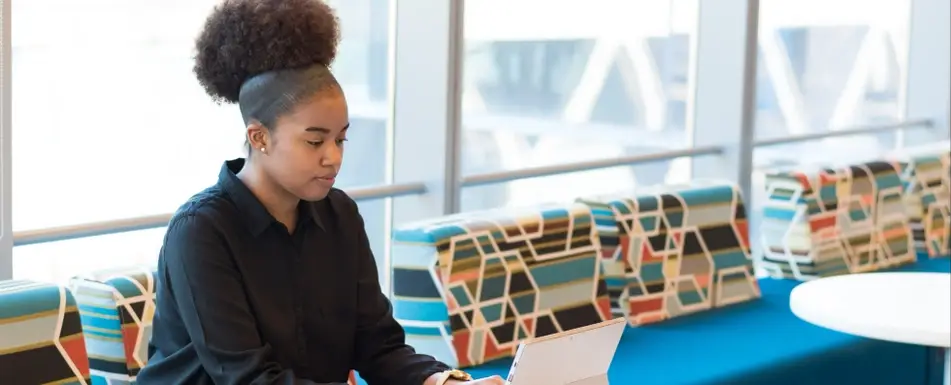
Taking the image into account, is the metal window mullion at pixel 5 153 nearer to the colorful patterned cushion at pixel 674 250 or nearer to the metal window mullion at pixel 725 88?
the colorful patterned cushion at pixel 674 250

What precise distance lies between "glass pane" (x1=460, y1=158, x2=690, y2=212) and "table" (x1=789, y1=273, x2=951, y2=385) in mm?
858

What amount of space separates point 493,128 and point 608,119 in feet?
2.30

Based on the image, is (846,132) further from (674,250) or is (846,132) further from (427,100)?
(427,100)

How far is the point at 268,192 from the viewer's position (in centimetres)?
223

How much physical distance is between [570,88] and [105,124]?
2052 mm

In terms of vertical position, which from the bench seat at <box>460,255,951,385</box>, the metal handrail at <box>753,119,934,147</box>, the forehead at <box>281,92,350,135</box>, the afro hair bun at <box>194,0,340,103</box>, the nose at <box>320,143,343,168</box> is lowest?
the bench seat at <box>460,255,951,385</box>

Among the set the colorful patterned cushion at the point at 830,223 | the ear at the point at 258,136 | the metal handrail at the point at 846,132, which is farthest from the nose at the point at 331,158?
the metal handrail at the point at 846,132

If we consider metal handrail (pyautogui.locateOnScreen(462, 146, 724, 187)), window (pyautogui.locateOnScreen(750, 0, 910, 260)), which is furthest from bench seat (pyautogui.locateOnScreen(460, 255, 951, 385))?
window (pyautogui.locateOnScreen(750, 0, 910, 260))

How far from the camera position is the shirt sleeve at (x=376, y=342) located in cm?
238

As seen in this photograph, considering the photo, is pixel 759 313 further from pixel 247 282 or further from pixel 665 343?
pixel 247 282

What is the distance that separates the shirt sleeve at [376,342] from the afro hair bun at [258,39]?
0.99 feet

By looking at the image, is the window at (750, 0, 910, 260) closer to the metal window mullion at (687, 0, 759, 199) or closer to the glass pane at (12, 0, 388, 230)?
the metal window mullion at (687, 0, 759, 199)

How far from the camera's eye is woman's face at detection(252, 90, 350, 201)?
7.14 ft

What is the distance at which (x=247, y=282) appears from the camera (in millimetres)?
2188
